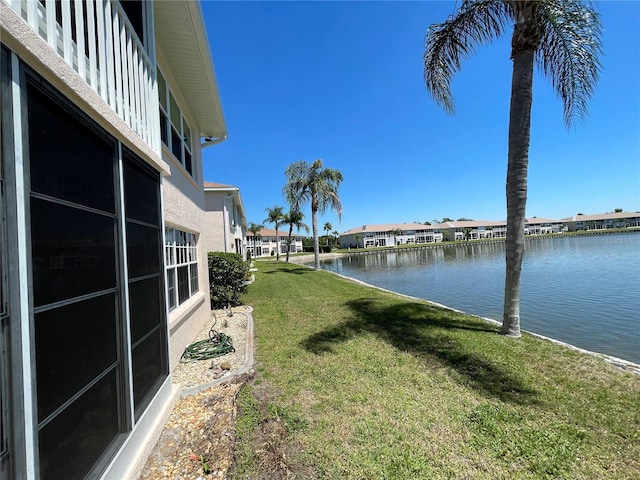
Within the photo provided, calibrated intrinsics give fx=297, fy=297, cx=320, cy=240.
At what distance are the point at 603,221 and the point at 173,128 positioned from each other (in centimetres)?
13859

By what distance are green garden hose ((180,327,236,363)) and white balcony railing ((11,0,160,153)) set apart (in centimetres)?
390

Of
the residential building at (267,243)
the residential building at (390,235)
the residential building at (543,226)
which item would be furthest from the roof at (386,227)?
the residential building at (543,226)

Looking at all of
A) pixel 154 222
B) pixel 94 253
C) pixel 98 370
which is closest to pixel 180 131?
pixel 154 222

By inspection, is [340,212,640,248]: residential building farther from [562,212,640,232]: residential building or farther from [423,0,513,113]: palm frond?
[423,0,513,113]: palm frond

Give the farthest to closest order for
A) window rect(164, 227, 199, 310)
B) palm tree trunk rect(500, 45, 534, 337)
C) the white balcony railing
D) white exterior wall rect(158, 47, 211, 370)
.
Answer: palm tree trunk rect(500, 45, 534, 337) < window rect(164, 227, 199, 310) < white exterior wall rect(158, 47, 211, 370) < the white balcony railing

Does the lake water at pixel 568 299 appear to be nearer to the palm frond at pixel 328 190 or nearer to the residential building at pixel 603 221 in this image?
the palm frond at pixel 328 190

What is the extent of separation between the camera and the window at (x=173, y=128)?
572 cm

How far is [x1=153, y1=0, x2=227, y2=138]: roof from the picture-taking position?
15.9ft

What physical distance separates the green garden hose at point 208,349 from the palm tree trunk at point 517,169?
630cm

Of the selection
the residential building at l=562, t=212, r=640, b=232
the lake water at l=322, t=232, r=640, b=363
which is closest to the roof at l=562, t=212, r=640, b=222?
the residential building at l=562, t=212, r=640, b=232

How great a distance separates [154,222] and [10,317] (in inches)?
99.1

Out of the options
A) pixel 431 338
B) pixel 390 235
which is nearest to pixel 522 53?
pixel 431 338

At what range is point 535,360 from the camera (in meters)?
5.40

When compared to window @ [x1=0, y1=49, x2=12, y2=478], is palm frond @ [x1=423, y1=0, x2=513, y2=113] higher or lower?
higher
